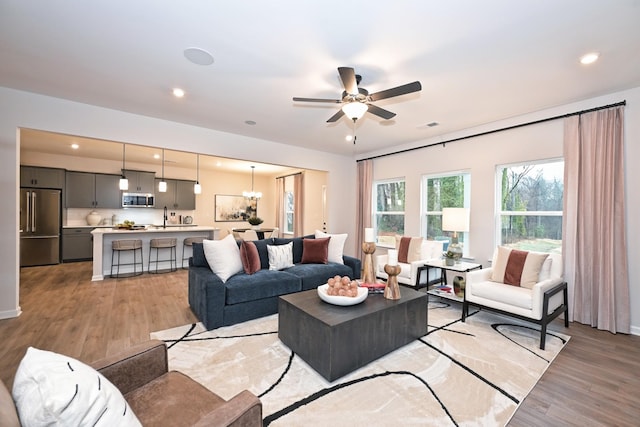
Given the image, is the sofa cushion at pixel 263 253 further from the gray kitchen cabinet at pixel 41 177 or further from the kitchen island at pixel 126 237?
the gray kitchen cabinet at pixel 41 177

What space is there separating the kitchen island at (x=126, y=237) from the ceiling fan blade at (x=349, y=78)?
5018 mm

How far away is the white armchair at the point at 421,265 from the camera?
4.14 meters

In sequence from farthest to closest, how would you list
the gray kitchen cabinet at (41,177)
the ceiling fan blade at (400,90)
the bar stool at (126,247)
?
the gray kitchen cabinet at (41,177) → the bar stool at (126,247) → the ceiling fan blade at (400,90)

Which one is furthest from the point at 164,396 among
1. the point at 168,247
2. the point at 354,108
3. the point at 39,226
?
the point at 39,226

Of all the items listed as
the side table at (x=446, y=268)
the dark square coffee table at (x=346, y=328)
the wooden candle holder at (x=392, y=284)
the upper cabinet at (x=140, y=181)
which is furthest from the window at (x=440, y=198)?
the upper cabinet at (x=140, y=181)

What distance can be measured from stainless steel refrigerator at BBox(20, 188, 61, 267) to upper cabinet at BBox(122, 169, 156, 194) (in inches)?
58.0

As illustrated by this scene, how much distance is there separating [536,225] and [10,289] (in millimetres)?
6822

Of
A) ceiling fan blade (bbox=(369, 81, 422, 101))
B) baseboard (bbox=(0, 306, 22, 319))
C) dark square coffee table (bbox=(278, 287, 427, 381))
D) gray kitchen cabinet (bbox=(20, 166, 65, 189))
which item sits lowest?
baseboard (bbox=(0, 306, 22, 319))

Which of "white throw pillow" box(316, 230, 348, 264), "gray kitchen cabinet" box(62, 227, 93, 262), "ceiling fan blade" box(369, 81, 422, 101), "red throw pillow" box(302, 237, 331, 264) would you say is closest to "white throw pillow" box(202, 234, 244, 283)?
"red throw pillow" box(302, 237, 331, 264)

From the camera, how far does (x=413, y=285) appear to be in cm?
416

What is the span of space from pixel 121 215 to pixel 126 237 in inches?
100

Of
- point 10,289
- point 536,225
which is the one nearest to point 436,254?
point 536,225

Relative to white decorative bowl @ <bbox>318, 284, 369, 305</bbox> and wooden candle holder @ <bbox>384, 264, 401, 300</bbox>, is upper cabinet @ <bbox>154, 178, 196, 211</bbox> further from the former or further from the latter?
wooden candle holder @ <bbox>384, 264, 401, 300</bbox>

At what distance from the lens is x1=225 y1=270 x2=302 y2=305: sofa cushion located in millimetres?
3199
